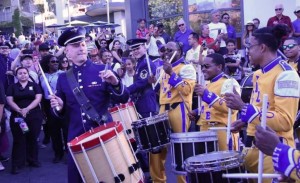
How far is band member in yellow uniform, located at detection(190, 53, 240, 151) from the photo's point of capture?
4855 millimetres

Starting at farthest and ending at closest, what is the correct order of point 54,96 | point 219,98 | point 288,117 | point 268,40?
point 219,98, point 54,96, point 268,40, point 288,117

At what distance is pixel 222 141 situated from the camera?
501 cm

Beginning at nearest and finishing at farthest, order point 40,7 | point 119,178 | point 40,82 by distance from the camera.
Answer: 1. point 119,178
2. point 40,82
3. point 40,7

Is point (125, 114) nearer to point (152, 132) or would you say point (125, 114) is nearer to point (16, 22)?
point (152, 132)

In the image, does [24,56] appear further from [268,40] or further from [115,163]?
[268,40]

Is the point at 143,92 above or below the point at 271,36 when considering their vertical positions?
below

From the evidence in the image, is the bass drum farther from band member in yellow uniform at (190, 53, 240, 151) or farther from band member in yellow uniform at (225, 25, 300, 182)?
band member in yellow uniform at (225, 25, 300, 182)

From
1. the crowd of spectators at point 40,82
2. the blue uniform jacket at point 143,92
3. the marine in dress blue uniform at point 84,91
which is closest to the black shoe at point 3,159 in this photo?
the crowd of spectators at point 40,82

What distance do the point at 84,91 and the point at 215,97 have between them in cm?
139

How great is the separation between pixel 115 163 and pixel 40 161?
15.6 feet

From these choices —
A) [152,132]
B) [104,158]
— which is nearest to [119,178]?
[104,158]

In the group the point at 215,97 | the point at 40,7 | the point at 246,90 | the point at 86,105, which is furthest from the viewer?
the point at 40,7

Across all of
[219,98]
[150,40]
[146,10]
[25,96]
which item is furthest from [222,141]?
[146,10]

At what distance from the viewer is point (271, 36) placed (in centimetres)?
358
